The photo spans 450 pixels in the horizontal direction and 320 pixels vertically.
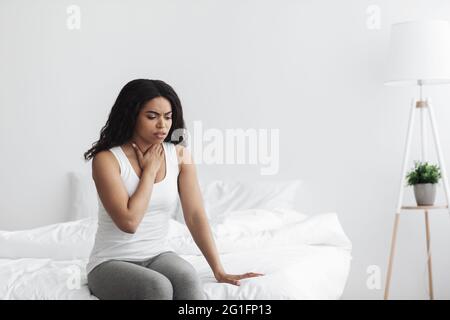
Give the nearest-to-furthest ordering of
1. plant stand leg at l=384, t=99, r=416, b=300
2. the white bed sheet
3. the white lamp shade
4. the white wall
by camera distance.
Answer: the white bed sheet < the white lamp shade < plant stand leg at l=384, t=99, r=416, b=300 < the white wall

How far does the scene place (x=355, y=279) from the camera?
3.86 metres

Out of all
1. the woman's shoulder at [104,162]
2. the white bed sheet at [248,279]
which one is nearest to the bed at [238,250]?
the white bed sheet at [248,279]

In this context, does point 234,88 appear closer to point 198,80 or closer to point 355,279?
point 198,80

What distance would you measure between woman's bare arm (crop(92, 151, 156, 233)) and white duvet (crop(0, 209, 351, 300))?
260 millimetres

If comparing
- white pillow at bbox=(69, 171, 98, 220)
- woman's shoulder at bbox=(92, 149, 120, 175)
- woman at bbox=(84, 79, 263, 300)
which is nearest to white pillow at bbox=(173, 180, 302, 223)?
white pillow at bbox=(69, 171, 98, 220)

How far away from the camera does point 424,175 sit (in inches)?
138

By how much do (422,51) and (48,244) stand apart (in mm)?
1927

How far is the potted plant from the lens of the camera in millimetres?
3492

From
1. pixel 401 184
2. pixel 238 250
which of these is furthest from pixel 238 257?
pixel 401 184

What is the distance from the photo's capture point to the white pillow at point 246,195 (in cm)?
370

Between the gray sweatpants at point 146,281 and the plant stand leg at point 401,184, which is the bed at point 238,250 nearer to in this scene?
the gray sweatpants at point 146,281

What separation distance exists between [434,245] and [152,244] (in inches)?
83.8

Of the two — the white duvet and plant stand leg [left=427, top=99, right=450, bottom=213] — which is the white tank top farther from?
plant stand leg [left=427, top=99, right=450, bottom=213]

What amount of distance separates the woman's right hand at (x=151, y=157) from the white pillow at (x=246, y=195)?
1445 millimetres
